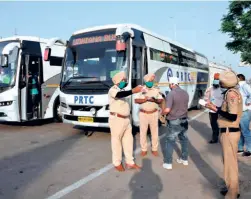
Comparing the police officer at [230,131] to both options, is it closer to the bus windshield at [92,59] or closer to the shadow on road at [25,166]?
the shadow on road at [25,166]

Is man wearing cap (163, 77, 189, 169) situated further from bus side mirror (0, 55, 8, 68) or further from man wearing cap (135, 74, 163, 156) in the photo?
bus side mirror (0, 55, 8, 68)

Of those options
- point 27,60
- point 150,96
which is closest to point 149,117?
point 150,96

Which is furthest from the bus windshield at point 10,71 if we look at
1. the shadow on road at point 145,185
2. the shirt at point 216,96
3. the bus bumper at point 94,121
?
the shirt at point 216,96

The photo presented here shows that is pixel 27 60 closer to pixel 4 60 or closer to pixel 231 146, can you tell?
pixel 4 60

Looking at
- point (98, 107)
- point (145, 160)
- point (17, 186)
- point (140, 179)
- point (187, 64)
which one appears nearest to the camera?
point (17, 186)

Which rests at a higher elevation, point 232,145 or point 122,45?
point 122,45

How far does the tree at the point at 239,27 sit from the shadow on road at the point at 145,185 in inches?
814

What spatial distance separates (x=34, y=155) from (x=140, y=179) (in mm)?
2861

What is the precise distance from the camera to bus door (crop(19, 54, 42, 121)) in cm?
949

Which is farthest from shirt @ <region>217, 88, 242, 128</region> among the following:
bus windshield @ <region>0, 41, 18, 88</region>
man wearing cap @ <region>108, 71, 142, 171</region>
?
bus windshield @ <region>0, 41, 18, 88</region>

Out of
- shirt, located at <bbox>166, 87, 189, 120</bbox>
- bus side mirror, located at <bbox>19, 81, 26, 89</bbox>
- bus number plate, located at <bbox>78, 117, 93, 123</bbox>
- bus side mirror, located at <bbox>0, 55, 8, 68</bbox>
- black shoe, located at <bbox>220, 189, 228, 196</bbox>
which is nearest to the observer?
black shoe, located at <bbox>220, 189, 228, 196</bbox>

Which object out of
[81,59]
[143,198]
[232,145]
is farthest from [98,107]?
[232,145]

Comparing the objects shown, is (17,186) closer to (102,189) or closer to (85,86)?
(102,189)

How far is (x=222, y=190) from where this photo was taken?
4203mm
